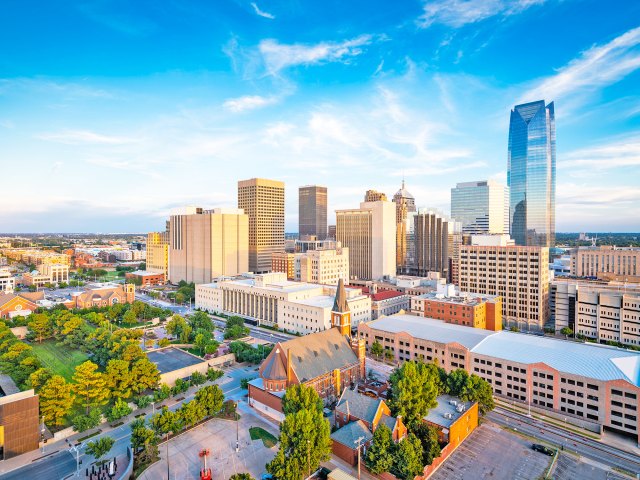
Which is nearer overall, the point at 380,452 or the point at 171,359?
the point at 380,452

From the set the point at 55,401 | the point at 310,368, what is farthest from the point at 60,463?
the point at 310,368

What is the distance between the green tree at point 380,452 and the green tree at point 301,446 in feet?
16.8

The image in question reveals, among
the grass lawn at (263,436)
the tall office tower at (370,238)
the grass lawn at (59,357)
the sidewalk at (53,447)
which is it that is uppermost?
the tall office tower at (370,238)

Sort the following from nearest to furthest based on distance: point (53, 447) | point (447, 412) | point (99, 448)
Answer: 1. point (99, 448)
2. point (53, 447)
3. point (447, 412)

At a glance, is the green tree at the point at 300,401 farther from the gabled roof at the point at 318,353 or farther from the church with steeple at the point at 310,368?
the gabled roof at the point at 318,353

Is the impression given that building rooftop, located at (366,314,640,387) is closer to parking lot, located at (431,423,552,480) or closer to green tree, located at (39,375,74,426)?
parking lot, located at (431,423,552,480)

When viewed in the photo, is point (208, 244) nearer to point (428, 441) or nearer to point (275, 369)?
point (275, 369)

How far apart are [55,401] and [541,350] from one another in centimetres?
8034

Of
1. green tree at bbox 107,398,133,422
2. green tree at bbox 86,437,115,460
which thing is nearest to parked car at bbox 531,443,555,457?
green tree at bbox 86,437,115,460

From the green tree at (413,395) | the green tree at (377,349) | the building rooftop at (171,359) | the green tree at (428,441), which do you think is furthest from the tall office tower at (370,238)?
the green tree at (428,441)

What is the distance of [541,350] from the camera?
6869 centimetres

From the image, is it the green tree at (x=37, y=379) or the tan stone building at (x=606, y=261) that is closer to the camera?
the green tree at (x=37, y=379)

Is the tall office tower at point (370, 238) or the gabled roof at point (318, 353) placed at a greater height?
the tall office tower at point (370, 238)

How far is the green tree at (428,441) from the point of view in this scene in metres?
46.0
